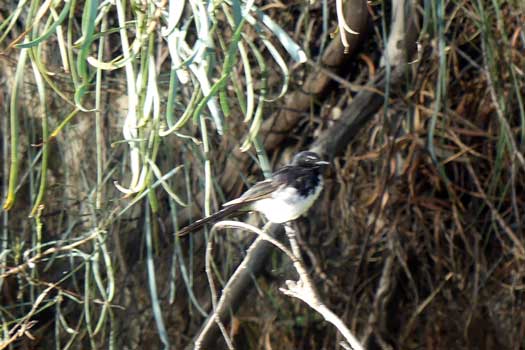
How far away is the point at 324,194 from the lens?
3699 millimetres

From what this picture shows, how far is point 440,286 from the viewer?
3736 millimetres

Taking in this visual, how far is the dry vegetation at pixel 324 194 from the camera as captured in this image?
294 centimetres

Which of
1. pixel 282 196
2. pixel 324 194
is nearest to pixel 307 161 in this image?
pixel 282 196

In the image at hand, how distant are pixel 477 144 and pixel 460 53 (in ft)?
1.12

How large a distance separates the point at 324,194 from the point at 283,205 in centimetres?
107

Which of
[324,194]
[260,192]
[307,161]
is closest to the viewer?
[260,192]

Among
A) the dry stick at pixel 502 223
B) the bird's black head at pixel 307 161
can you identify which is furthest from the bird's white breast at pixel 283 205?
the dry stick at pixel 502 223

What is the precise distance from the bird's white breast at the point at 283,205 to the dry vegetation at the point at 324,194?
220 mm

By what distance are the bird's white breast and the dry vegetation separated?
0.72 feet

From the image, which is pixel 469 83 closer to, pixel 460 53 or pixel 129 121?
pixel 460 53

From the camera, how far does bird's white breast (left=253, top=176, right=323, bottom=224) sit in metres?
2.64

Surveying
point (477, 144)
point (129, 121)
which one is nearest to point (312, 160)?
point (477, 144)

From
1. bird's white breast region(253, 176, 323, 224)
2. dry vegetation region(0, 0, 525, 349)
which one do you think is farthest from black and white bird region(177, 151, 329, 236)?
dry vegetation region(0, 0, 525, 349)

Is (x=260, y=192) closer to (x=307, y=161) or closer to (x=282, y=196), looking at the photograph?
(x=282, y=196)
